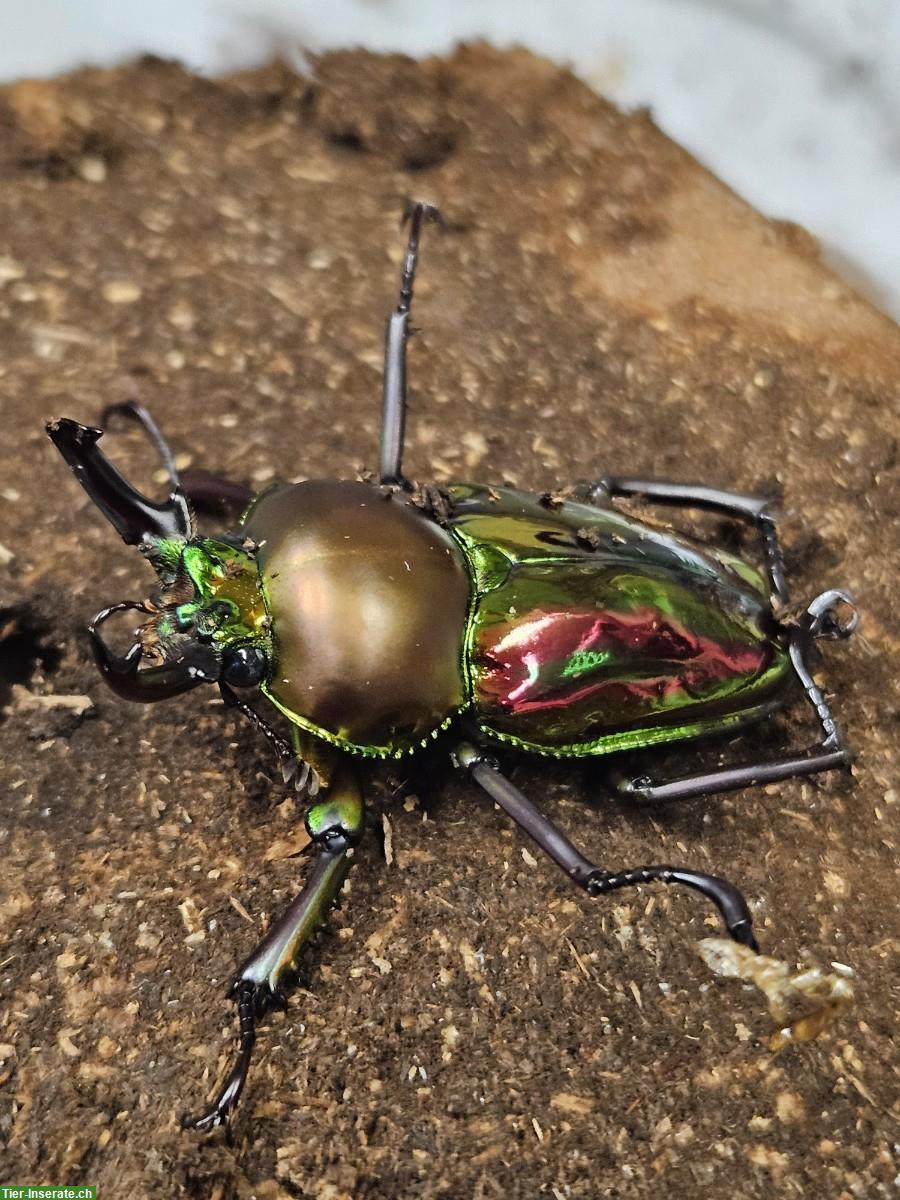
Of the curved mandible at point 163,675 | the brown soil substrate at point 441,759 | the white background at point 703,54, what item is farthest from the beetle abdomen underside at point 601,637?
the white background at point 703,54

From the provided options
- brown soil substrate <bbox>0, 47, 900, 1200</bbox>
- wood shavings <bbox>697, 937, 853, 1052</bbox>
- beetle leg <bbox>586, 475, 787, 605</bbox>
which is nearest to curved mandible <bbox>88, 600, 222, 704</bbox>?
brown soil substrate <bbox>0, 47, 900, 1200</bbox>

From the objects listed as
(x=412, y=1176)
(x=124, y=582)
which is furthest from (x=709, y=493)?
(x=412, y=1176)

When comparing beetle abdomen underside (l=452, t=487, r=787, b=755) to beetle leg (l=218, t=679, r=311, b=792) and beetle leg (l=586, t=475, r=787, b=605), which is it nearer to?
beetle leg (l=586, t=475, r=787, b=605)

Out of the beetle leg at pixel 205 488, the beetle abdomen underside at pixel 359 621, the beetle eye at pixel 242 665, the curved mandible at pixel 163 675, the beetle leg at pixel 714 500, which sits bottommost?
the beetle leg at pixel 205 488

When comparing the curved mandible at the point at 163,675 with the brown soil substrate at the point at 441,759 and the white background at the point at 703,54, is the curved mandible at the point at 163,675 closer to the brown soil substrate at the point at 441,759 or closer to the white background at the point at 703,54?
the brown soil substrate at the point at 441,759

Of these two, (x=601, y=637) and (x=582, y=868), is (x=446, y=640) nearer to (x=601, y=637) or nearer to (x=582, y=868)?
(x=601, y=637)

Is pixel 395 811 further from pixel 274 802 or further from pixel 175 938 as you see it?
pixel 175 938

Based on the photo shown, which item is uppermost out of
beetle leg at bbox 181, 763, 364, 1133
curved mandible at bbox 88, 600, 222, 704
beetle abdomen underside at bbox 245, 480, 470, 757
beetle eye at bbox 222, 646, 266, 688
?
beetle abdomen underside at bbox 245, 480, 470, 757
